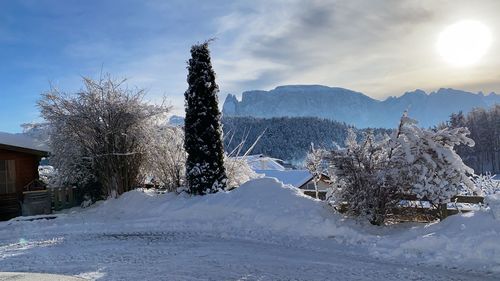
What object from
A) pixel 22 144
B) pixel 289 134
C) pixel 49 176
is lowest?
pixel 49 176

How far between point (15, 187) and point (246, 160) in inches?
365

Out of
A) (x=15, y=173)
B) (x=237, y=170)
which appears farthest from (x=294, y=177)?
(x=15, y=173)

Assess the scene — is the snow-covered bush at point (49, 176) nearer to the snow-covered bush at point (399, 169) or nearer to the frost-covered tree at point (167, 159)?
the frost-covered tree at point (167, 159)

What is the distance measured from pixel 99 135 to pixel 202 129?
4450mm

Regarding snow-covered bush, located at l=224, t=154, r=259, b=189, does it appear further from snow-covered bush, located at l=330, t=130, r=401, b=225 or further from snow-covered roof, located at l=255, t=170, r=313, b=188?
snow-covered roof, located at l=255, t=170, r=313, b=188

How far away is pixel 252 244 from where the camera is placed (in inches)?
399

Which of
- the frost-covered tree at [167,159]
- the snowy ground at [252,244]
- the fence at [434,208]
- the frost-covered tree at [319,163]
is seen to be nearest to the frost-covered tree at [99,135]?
the frost-covered tree at [167,159]

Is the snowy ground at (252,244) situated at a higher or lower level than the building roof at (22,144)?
lower

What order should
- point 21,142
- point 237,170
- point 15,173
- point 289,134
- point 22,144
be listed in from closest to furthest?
point 15,173 → point 22,144 → point 237,170 → point 21,142 → point 289,134

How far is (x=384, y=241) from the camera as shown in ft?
31.3

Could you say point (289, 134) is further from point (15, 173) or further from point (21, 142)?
point (15, 173)

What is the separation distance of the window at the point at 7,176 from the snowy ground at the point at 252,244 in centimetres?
373

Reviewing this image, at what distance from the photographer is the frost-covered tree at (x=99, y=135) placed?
58.1 feet

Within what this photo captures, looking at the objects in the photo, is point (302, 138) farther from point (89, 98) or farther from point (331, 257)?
point (331, 257)
